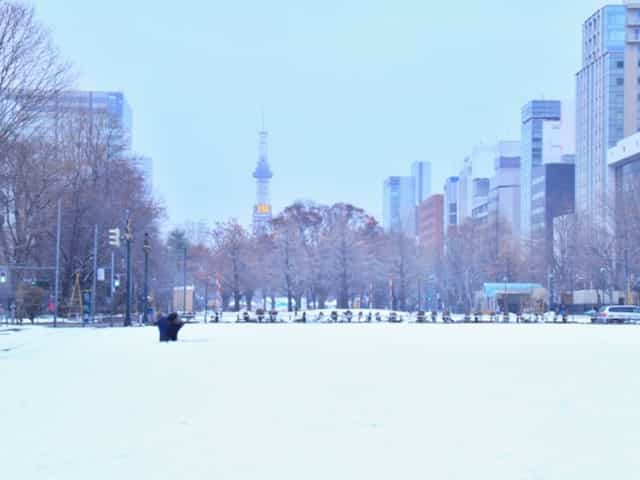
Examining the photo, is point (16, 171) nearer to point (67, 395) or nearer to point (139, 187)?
point (139, 187)

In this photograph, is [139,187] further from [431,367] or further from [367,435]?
[367,435]

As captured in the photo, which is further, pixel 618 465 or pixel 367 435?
pixel 367 435

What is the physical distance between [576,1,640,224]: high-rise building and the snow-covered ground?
10906cm

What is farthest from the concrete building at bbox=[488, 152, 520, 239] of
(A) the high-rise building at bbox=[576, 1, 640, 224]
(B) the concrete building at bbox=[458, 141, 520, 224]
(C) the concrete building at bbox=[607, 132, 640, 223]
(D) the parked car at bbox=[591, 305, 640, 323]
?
(D) the parked car at bbox=[591, 305, 640, 323]

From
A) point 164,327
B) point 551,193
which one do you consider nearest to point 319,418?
point 164,327

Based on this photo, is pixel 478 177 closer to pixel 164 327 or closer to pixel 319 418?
pixel 164 327

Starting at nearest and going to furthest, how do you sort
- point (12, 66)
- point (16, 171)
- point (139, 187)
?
1. point (12, 66)
2. point (16, 171)
3. point (139, 187)

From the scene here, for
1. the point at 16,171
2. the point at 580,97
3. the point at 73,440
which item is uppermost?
the point at 580,97

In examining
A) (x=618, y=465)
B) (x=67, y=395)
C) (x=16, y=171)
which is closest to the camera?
(x=618, y=465)

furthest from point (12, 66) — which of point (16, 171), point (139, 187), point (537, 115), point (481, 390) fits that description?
point (537, 115)

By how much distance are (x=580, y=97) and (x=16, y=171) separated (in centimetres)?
10238

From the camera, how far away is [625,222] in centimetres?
8469

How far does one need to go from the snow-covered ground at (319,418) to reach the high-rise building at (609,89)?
109m

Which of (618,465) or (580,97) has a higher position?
(580,97)
